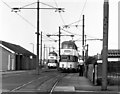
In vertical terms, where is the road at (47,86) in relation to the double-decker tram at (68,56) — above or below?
below

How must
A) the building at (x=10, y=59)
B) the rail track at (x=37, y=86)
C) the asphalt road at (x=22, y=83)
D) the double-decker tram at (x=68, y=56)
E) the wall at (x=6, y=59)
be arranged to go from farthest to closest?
the building at (x=10, y=59), the wall at (x=6, y=59), the double-decker tram at (x=68, y=56), the asphalt road at (x=22, y=83), the rail track at (x=37, y=86)

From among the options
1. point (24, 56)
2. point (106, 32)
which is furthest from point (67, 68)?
point (106, 32)

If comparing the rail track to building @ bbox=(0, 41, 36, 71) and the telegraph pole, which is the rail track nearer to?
the telegraph pole

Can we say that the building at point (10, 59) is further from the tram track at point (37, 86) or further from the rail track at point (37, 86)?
the tram track at point (37, 86)

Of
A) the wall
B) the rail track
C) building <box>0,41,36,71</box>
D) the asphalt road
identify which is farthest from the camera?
building <box>0,41,36,71</box>

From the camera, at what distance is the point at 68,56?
63500 mm

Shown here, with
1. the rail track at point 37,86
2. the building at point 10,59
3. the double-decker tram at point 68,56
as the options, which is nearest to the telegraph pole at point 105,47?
the rail track at point 37,86

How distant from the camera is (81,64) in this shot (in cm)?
4938

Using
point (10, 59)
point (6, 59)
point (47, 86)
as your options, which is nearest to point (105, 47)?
point (47, 86)

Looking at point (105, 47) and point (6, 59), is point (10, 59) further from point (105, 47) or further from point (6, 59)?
point (105, 47)

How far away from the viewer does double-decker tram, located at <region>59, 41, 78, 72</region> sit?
6341 centimetres

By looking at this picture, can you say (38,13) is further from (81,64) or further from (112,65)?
(112,65)

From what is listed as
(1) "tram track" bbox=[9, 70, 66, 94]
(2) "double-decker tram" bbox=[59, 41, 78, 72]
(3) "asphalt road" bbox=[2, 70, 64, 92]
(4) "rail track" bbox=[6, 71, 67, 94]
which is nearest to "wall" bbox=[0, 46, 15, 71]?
(2) "double-decker tram" bbox=[59, 41, 78, 72]

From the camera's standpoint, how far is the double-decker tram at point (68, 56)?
208 feet
